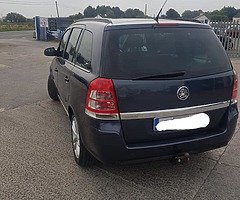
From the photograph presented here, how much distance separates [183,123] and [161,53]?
697mm

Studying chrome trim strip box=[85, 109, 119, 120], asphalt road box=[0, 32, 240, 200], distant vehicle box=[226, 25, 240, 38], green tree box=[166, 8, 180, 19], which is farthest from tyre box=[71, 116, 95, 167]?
distant vehicle box=[226, 25, 240, 38]

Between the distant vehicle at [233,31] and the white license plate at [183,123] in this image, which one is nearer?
the white license plate at [183,123]

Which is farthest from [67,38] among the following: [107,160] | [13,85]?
[13,85]

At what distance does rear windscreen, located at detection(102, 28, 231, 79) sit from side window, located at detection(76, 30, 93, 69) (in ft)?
1.13

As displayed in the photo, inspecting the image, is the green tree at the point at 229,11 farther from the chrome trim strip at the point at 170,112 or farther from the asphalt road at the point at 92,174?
the chrome trim strip at the point at 170,112

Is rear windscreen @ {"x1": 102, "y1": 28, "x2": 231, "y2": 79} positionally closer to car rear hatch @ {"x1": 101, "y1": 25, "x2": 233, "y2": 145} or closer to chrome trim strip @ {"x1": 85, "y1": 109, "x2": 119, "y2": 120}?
car rear hatch @ {"x1": 101, "y1": 25, "x2": 233, "y2": 145}

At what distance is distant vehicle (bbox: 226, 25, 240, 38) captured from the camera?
12.6 m

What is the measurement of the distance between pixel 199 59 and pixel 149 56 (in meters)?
0.54

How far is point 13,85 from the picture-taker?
7211 mm

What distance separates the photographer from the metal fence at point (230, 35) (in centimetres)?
1268

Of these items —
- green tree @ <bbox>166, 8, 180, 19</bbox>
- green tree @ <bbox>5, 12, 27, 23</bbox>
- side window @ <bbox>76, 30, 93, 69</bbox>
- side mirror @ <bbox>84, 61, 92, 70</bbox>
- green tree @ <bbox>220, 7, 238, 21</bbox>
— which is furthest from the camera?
green tree @ <bbox>5, 12, 27, 23</bbox>

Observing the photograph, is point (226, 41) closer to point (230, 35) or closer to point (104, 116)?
point (230, 35)

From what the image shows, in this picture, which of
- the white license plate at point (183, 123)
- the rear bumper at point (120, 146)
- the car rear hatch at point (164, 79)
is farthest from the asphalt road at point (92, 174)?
the white license plate at point (183, 123)

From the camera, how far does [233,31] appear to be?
12.7 m
